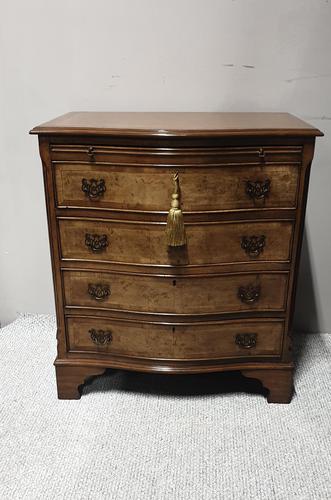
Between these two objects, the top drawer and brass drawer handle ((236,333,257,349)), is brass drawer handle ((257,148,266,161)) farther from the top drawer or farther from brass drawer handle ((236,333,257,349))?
brass drawer handle ((236,333,257,349))

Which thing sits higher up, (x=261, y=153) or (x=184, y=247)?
(x=261, y=153)

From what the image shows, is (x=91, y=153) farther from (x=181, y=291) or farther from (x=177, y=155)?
(x=181, y=291)

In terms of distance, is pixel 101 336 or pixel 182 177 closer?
pixel 182 177

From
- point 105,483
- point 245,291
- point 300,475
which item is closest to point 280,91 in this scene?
point 245,291

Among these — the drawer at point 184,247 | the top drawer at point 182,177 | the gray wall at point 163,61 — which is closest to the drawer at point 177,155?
the top drawer at point 182,177

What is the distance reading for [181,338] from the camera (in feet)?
5.75

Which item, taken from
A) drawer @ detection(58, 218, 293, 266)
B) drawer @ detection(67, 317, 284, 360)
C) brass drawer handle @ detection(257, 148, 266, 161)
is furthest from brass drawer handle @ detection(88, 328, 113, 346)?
brass drawer handle @ detection(257, 148, 266, 161)

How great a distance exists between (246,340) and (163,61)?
3.77 ft

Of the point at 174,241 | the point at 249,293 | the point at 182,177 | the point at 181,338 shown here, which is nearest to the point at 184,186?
the point at 182,177

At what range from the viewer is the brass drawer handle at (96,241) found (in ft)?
5.43

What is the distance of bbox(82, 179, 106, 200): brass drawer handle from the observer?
1585mm

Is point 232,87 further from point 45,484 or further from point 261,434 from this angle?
point 45,484

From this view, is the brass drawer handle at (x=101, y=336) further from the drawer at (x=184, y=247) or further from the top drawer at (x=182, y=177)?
the top drawer at (x=182, y=177)

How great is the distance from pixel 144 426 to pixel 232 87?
137 centimetres
